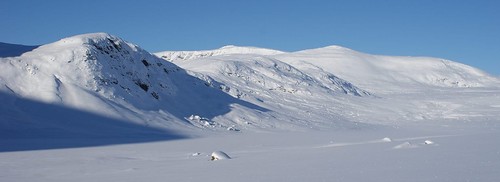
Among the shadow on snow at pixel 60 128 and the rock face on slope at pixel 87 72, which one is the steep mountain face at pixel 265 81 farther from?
the shadow on snow at pixel 60 128

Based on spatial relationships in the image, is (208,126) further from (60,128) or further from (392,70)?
(392,70)

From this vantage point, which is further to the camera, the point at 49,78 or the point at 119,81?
the point at 119,81

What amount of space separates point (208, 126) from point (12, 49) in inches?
934

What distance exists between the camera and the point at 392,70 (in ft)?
572

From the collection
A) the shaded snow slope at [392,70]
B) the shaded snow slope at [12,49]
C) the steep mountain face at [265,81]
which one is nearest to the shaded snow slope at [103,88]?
the shaded snow slope at [12,49]

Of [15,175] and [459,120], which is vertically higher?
[459,120]

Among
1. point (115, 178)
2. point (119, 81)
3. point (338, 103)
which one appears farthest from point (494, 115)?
point (115, 178)

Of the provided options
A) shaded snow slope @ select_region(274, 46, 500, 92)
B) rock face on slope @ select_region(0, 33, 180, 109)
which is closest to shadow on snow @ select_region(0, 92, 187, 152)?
rock face on slope @ select_region(0, 33, 180, 109)

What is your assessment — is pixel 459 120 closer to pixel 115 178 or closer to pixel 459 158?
pixel 459 158

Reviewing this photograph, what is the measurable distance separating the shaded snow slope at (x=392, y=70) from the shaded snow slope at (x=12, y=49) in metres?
90.2

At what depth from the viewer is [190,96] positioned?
217 feet

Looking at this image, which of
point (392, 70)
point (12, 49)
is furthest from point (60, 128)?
point (392, 70)

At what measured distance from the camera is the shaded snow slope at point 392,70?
496ft

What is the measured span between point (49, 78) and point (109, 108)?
6.99 m
